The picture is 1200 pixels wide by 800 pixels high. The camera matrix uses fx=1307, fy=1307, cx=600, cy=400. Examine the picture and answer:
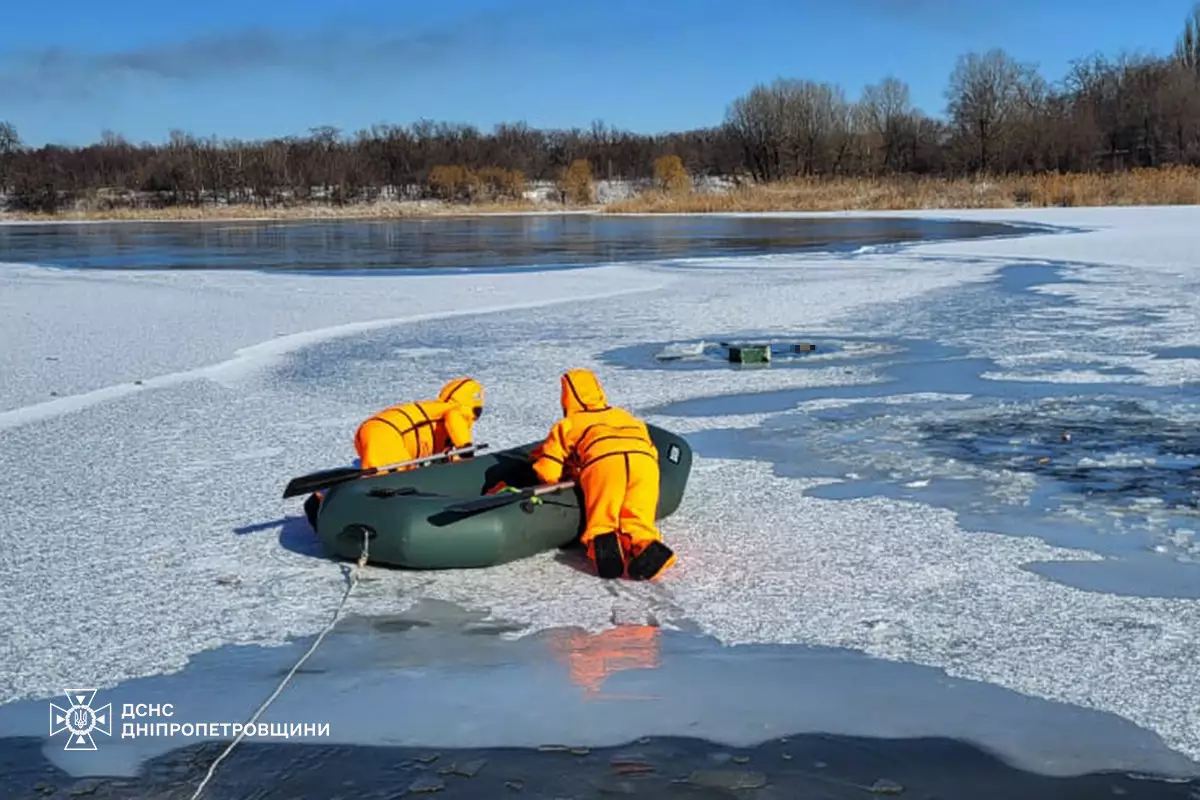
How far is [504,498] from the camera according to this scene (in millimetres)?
5062

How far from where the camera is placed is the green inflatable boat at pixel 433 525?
4.93 m

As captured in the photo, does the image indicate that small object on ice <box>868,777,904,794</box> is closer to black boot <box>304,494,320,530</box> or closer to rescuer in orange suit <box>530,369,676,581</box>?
rescuer in orange suit <box>530,369,676,581</box>

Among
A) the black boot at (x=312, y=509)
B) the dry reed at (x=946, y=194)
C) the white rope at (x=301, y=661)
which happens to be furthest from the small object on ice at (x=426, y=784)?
the dry reed at (x=946, y=194)

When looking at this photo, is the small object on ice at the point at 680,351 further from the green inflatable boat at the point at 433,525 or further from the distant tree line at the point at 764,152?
the distant tree line at the point at 764,152

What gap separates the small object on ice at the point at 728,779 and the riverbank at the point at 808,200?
36710 mm

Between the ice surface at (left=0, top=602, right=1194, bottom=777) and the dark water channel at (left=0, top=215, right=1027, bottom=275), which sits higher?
the dark water channel at (left=0, top=215, right=1027, bottom=275)

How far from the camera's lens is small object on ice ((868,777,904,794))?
3193 millimetres

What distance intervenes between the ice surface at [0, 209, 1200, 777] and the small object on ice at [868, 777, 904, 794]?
75 cm

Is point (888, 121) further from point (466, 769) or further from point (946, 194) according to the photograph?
point (466, 769)

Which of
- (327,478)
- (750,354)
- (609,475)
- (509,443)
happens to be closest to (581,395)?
(609,475)

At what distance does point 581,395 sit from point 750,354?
5.04 meters

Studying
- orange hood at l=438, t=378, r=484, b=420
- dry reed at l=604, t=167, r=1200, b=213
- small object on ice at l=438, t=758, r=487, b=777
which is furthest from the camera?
dry reed at l=604, t=167, r=1200, b=213

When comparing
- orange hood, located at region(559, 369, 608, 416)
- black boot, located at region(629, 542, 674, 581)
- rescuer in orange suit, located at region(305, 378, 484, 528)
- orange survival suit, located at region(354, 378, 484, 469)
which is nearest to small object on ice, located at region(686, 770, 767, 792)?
black boot, located at region(629, 542, 674, 581)

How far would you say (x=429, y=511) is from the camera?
496 cm
